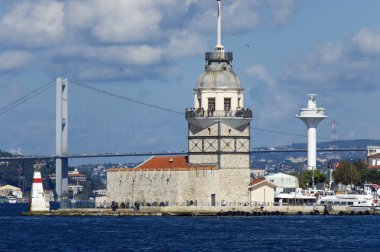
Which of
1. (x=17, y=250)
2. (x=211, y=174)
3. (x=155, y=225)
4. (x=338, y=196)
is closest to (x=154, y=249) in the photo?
(x=17, y=250)

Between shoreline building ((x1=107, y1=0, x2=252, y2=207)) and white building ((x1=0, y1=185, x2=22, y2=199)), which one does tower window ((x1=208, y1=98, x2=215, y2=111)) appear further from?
white building ((x1=0, y1=185, x2=22, y2=199))

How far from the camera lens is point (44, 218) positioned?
86.8 metres

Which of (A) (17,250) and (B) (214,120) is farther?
(B) (214,120)

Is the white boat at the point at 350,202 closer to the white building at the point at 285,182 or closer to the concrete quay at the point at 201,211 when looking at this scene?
the concrete quay at the point at 201,211

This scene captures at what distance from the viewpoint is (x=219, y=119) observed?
285ft

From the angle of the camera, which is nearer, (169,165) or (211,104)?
(211,104)

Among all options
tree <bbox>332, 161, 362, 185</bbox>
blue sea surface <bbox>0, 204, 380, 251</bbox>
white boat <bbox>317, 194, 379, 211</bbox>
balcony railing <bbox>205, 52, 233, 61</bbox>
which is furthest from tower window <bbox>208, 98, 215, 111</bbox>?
tree <bbox>332, 161, 362, 185</bbox>

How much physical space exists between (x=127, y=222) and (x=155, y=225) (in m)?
3.41

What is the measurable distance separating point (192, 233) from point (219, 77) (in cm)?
1816

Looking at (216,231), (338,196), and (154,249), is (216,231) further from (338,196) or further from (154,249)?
(338,196)

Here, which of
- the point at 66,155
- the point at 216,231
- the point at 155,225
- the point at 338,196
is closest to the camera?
the point at 216,231

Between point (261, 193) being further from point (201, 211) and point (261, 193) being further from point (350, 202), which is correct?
point (350, 202)

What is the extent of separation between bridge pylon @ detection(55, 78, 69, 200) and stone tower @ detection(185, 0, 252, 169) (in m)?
32.7

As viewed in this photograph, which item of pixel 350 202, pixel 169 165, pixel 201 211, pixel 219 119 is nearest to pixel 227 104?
pixel 219 119
